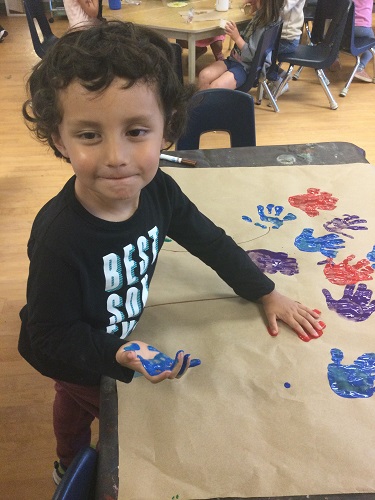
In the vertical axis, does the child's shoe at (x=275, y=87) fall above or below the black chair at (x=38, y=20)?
below

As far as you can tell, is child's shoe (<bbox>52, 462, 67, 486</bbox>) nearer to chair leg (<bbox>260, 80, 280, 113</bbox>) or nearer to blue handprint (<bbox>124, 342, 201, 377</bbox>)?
blue handprint (<bbox>124, 342, 201, 377</bbox>)

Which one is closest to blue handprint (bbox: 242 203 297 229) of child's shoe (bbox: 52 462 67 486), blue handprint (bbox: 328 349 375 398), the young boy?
the young boy

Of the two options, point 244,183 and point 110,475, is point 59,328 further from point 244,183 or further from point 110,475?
point 244,183

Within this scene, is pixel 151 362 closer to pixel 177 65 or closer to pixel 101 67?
pixel 101 67

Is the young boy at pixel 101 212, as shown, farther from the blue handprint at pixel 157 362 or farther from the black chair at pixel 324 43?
the black chair at pixel 324 43

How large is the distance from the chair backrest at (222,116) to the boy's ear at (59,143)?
81 cm

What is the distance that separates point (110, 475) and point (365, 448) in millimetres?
329

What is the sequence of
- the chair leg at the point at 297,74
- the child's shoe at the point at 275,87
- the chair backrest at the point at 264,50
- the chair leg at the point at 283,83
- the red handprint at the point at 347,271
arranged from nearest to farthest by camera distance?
1. the red handprint at the point at 347,271
2. the chair backrest at the point at 264,50
3. the chair leg at the point at 283,83
4. the child's shoe at the point at 275,87
5. the chair leg at the point at 297,74

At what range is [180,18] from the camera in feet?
9.72

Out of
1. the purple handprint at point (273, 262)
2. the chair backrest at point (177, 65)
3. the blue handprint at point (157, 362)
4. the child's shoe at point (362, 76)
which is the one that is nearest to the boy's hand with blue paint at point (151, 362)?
the blue handprint at point (157, 362)

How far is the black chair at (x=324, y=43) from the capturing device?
9.64 feet

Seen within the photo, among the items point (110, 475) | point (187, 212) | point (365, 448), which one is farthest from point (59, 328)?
point (365, 448)

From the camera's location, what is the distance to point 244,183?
1.18 m

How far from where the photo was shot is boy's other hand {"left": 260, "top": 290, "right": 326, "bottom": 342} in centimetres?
80
